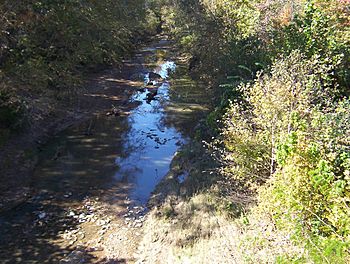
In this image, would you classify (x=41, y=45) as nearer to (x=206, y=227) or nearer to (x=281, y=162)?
(x=206, y=227)

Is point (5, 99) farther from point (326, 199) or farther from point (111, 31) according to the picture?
point (326, 199)

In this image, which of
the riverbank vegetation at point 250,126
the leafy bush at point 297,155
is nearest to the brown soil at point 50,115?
the riverbank vegetation at point 250,126

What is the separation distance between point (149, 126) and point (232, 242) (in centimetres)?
1294

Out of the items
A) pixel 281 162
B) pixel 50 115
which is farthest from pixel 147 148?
pixel 281 162

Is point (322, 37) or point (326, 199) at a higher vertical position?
point (322, 37)

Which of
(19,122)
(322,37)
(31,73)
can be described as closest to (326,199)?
(322,37)

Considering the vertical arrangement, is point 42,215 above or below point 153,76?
below

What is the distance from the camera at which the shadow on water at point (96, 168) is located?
11.1 meters

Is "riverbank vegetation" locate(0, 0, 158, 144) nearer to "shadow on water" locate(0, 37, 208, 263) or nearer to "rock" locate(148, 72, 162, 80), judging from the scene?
"shadow on water" locate(0, 37, 208, 263)

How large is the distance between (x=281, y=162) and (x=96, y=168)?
10002 millimetres

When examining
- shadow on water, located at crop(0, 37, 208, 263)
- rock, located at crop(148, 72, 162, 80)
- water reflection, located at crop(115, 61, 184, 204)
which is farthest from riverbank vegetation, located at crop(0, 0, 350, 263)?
rock, located at crop(148, 72, 162, 80)

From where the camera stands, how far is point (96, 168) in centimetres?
1552

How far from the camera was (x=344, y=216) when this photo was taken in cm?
567

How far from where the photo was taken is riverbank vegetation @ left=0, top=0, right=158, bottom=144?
12305 mm
